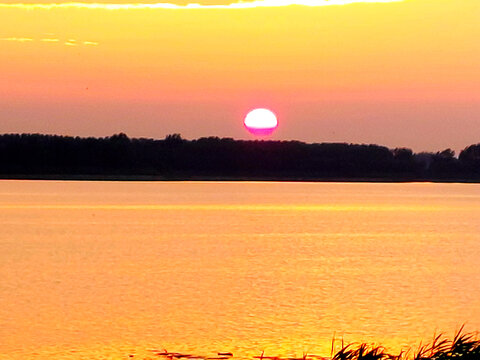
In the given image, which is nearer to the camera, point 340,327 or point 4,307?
point 340,327

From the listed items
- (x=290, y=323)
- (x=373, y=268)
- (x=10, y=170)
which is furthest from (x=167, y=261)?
(x=10, y=170)

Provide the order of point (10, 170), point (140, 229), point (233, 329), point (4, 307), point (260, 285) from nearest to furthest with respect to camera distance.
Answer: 1. point (233, 329)
2. point (4, 307)
3. point (260, 285)
4. point (140, 229)
5. point (10, 170)

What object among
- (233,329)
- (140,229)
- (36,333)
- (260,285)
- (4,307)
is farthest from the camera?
(140,229)

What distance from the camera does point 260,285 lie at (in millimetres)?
46250

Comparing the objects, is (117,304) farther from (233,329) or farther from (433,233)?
(433,233)

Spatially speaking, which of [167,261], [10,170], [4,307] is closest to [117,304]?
[4,307]

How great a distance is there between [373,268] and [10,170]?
15176cm

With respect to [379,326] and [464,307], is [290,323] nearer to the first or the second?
[379,326]

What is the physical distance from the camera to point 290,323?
110ft

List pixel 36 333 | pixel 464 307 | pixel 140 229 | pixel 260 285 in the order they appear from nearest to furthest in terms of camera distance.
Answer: pixel 36 333, pixel 464 307, pixel 260 285, pixel 140 229

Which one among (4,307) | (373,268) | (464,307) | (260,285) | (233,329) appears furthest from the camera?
(373,268)

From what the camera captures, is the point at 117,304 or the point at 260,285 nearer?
the point at 117,304

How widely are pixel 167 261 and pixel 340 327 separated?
25.8 metres

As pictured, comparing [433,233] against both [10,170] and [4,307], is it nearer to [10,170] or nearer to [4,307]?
[4,307]
